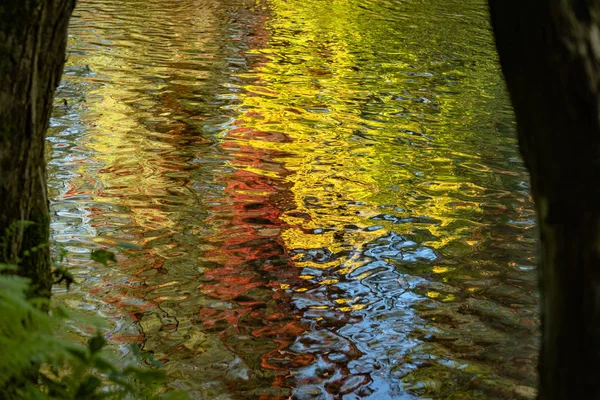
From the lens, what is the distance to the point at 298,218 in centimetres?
632

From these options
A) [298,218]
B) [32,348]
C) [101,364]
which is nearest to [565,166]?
[32,348]

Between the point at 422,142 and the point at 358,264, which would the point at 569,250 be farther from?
the point at 422,142

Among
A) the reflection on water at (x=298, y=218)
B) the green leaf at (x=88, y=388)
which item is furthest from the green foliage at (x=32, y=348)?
the reflection on water at (x=298, y=218)

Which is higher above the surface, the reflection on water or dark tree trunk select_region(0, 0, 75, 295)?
dark tree trunk select_region(0, 0, 75, 295)

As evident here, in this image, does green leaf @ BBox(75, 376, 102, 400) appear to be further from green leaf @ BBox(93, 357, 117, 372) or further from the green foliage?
green leaf @ BBox(93, 357, 117, 372)

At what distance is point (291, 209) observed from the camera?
21.3ft

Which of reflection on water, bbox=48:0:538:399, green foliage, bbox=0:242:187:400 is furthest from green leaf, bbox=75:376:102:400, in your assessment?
reflection on water, bbox=48:0:538:399

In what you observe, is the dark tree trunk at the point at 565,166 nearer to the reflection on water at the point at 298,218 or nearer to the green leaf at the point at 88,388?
the green leaf at the point at 88,388

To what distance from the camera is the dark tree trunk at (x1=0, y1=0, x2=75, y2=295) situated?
254 cm

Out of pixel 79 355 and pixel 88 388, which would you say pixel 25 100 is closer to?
pixel 79 355

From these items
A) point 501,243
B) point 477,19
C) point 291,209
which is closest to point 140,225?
point 291,209

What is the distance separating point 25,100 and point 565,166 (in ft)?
5.40

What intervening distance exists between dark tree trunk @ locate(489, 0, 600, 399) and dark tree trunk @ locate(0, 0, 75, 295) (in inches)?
56.6

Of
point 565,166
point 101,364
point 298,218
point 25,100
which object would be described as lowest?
point 298,218
